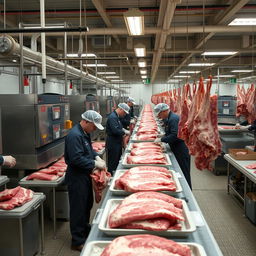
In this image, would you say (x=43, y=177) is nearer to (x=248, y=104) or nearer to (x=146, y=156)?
(x=146, y=156)

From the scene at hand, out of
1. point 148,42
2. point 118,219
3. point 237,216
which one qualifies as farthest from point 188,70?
point 118,219

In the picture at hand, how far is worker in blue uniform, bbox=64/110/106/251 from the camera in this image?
12.6 ft

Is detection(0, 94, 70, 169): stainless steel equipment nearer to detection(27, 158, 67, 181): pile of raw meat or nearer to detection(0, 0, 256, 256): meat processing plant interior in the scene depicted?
detection(0, 0, 256, 256): meat processing plant interior

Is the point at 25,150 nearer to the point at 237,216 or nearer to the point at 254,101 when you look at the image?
the point at 237,216

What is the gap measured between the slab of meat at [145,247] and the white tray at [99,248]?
0.17 ft

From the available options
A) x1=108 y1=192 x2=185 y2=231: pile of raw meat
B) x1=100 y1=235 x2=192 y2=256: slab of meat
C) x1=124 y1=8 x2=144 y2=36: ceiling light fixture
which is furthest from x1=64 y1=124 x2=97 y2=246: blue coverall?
x1=100 y1=235 x2=192 y2=256: slab of meat

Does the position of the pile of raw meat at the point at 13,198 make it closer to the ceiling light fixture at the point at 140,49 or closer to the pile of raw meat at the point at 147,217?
the pile of raw meat at the point at 147,217

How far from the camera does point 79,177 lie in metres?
3.97

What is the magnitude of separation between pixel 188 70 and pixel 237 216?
42.1 feet

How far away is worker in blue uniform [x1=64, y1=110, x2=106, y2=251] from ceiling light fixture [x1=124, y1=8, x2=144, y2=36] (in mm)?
1423

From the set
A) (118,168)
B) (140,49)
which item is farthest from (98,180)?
(140,49)

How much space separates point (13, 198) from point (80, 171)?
2.89 ft

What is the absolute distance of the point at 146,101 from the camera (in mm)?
28703

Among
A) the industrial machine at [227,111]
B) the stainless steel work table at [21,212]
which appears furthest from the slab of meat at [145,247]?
the industrial machine at [227,111]
